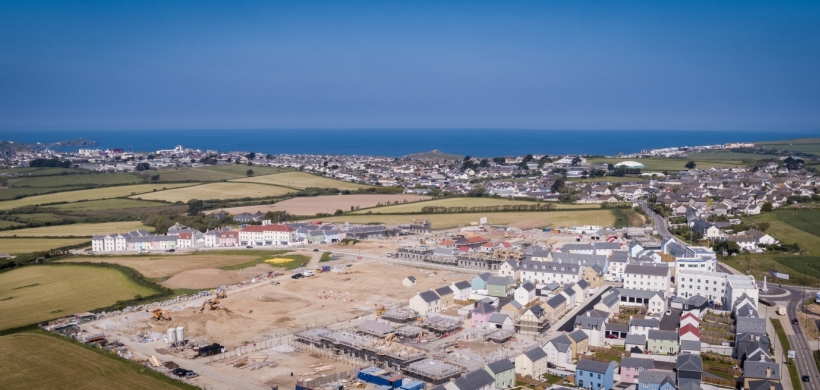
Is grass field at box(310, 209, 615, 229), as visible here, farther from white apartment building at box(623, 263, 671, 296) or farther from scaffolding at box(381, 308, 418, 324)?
scaffolding at box(381, 308, 418, 324)

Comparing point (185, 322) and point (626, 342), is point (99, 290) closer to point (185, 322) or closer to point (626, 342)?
point (185, 322)

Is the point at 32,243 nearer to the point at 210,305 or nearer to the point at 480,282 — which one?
the point at 210,305

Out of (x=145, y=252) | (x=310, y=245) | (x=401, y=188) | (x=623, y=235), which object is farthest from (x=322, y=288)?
(x=401, y=188)

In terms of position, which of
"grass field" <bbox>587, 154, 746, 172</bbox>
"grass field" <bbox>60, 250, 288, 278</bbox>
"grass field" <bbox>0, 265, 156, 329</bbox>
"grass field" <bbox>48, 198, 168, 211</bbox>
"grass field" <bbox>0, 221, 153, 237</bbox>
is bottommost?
"grass field" <bbox>60, 250, 288, 278</bbox>

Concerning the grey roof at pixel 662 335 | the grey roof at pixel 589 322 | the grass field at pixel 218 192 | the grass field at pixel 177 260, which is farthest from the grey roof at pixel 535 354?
the grass field at pixel 218 192

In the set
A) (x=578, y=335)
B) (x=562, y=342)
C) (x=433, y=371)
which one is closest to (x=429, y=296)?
(x=578, y=335)

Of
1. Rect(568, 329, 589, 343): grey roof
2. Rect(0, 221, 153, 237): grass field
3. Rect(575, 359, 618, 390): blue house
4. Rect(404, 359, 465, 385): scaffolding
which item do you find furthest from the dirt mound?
Rect(575, 359, 618, 390): blue house
